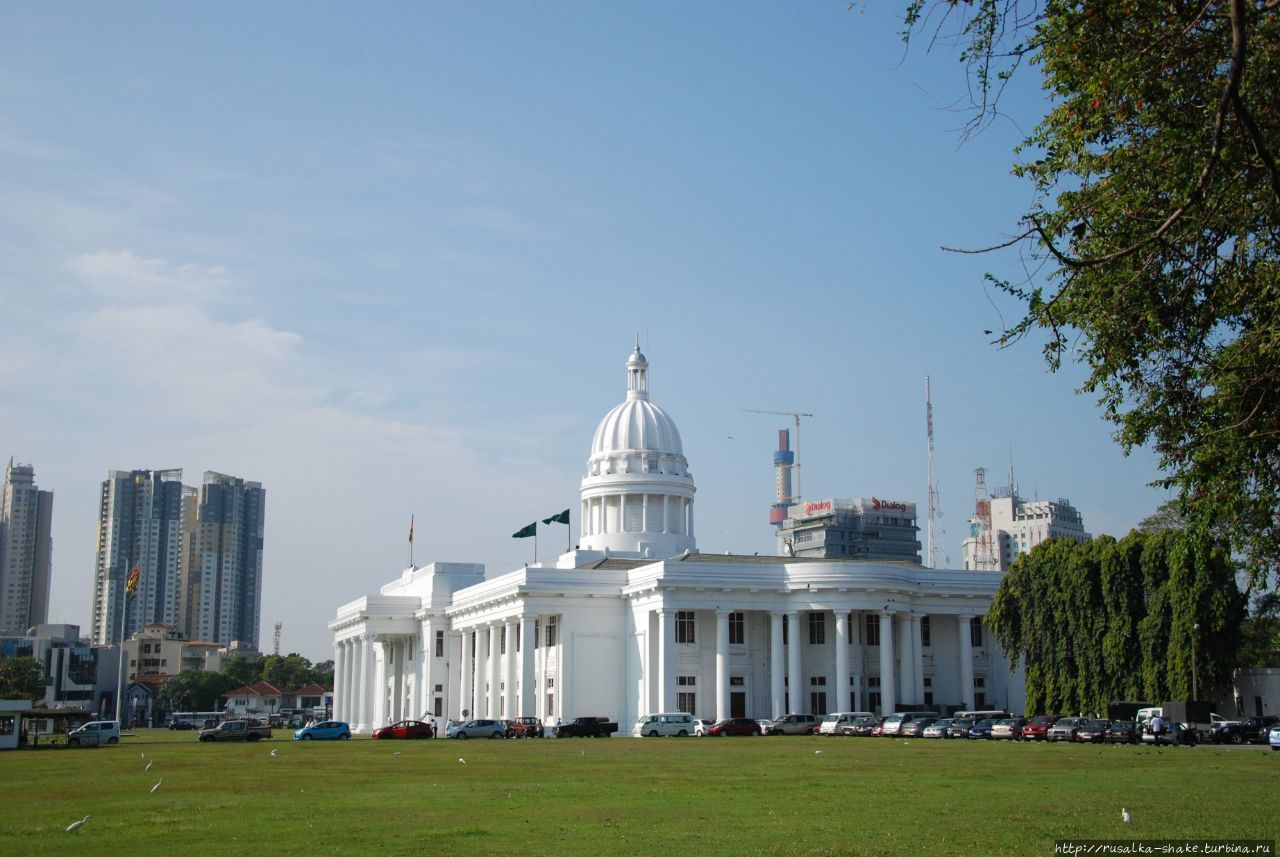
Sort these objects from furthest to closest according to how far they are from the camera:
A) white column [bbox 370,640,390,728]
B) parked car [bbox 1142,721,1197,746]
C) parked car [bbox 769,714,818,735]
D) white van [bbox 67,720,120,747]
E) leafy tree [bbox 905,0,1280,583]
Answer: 1. white column [bbox 370,640,390,728]
2. parked car [bbox 769,714,818,735]
3. white van [bbox 67,720,120,747]
4. parked car [bbox 1142,721,1197,746]
5. leafy tree [bbox 905,0,1280,583]

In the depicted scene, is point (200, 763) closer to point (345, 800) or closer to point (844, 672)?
point (345, 800)

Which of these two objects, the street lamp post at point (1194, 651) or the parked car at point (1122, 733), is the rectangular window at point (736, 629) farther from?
the parked car at point (1122, 733)

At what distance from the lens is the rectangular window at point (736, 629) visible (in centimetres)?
8700

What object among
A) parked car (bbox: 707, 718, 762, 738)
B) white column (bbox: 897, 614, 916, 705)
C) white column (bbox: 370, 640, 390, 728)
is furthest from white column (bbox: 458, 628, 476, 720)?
white column (bbox: 897, 614, 916, 705)

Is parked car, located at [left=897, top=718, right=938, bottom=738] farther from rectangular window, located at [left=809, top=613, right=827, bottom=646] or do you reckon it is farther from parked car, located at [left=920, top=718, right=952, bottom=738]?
rectangular window, located at [left=809, top=613, right=827, bottom=646]

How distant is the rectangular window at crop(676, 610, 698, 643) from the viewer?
86.2m

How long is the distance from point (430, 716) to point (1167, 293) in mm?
83550

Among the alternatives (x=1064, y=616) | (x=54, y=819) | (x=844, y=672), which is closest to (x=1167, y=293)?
(x=54, y=819)

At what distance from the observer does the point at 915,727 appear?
65.2m

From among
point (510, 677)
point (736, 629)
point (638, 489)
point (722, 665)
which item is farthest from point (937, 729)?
point (638, 489)

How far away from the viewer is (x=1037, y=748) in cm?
4872

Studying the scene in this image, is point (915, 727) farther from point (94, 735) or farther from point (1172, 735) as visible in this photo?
point (94, 735)

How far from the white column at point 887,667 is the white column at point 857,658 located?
1926 millimetres

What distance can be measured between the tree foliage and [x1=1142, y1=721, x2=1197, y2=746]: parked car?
10.3 metres
